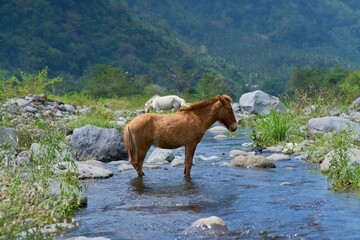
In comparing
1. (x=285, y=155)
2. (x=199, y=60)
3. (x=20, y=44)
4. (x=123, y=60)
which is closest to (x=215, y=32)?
(x=199, y=60)

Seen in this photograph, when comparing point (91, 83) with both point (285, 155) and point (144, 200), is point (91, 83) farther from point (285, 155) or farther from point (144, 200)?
point (144, 200)

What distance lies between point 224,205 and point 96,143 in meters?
5.93

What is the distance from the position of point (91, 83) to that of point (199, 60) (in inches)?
1472

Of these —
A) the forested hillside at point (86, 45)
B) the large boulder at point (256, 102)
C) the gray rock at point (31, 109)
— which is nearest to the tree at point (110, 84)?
the forested hillside at point (86, 45)

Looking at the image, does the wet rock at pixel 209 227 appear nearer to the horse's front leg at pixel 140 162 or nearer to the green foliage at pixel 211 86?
the horse's front leg at pixel 140 162

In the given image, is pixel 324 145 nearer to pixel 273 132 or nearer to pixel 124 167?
pixel 273 132

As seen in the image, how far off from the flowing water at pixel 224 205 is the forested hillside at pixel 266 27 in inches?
4036

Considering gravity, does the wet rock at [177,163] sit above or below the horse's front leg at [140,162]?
below

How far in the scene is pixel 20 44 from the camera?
246 ft

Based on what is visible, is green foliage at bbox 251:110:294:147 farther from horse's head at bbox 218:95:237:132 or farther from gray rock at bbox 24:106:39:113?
gray rock at bbox 24:106:39:113

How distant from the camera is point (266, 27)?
151250 millimetres

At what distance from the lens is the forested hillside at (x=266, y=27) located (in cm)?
12681

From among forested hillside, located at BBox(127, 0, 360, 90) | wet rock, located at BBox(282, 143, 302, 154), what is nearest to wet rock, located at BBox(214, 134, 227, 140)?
wet rock, located at BBox(282, 143, 302, 154)

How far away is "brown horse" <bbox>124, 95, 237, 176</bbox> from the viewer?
12508mm
